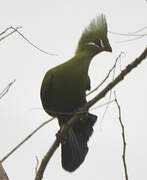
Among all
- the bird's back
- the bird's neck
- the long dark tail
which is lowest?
the long dark tail

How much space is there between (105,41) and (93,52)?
236 millimetres

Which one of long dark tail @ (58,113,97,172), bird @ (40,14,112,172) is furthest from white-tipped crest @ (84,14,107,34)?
long dark tail @ (58,113,97,172)

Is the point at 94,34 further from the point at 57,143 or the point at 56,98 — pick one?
the point at 57,143

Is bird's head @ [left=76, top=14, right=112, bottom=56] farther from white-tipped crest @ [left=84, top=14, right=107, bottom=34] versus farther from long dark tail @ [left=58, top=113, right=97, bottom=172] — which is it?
long dark tail @ [left=58, top=113, right=97, bottom=172]

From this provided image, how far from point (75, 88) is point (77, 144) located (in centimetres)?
62

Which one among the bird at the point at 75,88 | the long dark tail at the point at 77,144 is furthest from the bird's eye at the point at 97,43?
the long dark tail at the point at 77,144

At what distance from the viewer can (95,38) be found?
4027 mm

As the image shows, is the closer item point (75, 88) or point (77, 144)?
point (75, 88)

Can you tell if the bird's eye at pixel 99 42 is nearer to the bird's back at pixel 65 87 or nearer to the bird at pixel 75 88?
the bird at pixel 75 88

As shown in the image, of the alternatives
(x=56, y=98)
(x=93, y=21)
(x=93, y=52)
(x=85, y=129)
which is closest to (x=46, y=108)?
(x=56, y=98)

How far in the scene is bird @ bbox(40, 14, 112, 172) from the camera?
3.97 m

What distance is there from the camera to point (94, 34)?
13.0 feet

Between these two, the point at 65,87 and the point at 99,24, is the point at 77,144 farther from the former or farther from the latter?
the point at 99,24

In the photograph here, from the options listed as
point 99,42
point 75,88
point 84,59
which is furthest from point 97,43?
point 75,88
